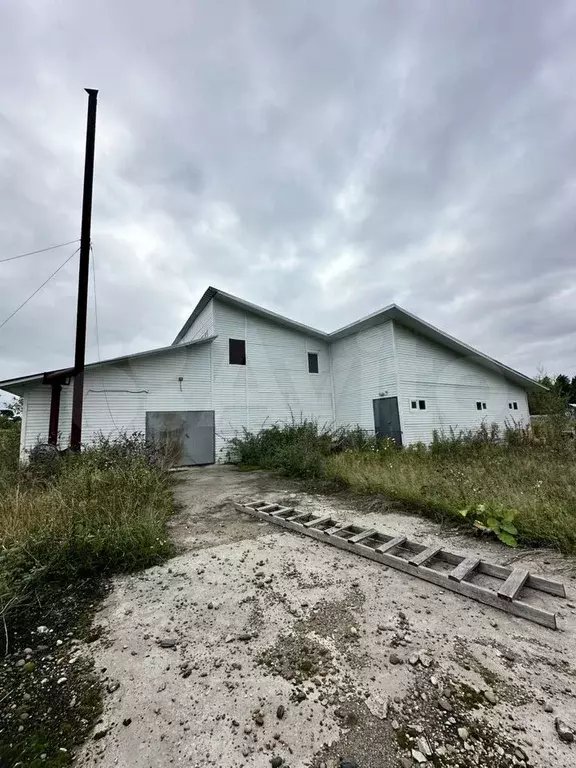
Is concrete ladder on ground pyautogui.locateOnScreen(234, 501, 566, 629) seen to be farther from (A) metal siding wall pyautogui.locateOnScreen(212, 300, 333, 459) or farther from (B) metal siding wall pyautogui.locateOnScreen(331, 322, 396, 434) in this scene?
(B) metal siding wall pyautogui.locateOnScreen(331, 322, 396, 434)

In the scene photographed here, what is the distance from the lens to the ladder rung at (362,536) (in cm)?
331

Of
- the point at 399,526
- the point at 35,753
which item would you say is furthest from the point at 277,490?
the point at 35,753

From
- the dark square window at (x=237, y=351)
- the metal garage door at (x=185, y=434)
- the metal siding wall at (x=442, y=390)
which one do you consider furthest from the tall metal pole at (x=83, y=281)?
the metal siding wall at (x=442, y=390)

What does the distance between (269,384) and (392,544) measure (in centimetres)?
916

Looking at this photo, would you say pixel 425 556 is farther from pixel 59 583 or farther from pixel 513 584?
pixel 59 583

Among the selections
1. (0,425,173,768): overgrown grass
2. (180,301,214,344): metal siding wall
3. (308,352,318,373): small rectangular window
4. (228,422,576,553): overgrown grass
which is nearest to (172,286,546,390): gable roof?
(180,301,214,344): metal siding wall

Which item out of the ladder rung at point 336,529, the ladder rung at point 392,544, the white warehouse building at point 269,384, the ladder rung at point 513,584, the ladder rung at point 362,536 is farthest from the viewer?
the white warehouse building at point 269,384

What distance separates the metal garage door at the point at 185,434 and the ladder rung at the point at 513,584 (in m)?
8.67

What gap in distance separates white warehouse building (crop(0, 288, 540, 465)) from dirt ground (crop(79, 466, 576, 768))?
7609 mm

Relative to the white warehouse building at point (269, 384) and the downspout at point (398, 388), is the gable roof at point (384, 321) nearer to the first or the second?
the white warehouse building at point (269, 384)

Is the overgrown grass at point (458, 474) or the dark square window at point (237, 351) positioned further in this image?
the dark square window at point (237, 351)

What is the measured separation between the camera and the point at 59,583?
268 cm

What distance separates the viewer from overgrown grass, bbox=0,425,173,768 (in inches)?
57.9

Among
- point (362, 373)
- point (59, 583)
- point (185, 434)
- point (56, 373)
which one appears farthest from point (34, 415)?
point (362, 373)
